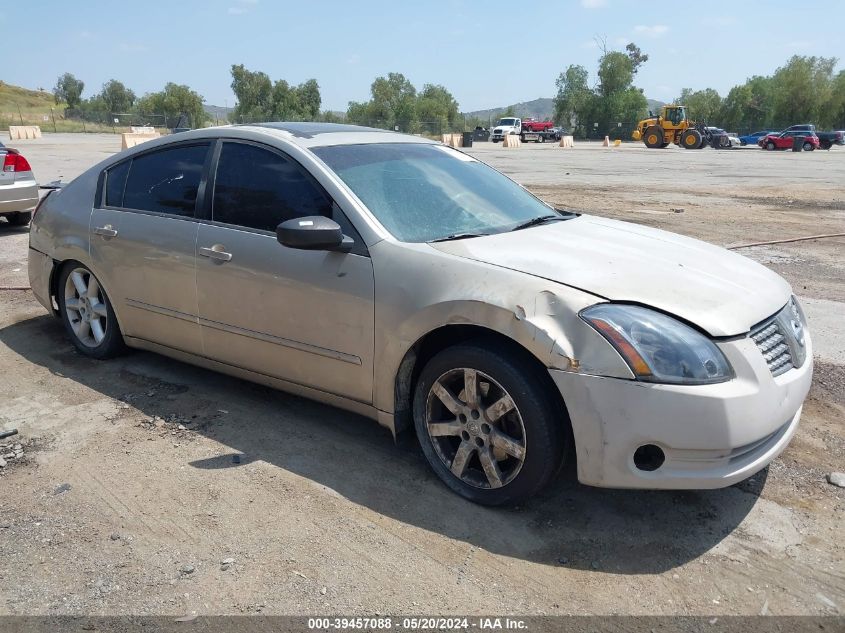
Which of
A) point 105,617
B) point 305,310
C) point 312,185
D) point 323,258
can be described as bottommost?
point 105,617

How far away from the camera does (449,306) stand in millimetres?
3127

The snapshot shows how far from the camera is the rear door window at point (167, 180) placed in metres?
4.27

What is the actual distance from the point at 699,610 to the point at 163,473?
2484mm

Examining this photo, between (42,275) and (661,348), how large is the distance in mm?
4549

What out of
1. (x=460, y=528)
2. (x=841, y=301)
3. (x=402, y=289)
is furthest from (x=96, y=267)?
(x=841, y=301)

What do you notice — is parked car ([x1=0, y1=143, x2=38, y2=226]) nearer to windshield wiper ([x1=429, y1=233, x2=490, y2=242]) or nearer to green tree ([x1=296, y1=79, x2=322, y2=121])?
windshield wiper ([x1=429, y1=233, x2=490, y2=242])

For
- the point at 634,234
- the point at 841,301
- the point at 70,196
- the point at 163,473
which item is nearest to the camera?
the point at 163,473

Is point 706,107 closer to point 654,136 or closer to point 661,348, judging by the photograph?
point 654,136

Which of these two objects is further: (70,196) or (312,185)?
(70,196)

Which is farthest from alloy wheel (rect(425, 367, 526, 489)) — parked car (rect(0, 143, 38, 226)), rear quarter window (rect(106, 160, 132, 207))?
parked car (rect(0, 143, 38, 226))

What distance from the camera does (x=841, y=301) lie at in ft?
21.6

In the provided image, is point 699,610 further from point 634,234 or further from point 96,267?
point 96,267

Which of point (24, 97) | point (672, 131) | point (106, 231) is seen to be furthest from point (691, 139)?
point (24, 97)

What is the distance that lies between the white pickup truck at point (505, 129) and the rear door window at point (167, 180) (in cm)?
5708
